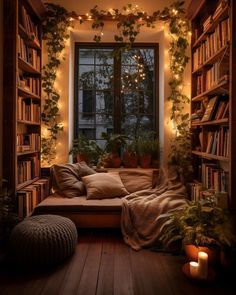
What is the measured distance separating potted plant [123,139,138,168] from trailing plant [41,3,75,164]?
968mm

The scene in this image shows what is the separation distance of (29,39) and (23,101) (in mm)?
735

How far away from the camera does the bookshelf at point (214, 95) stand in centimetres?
230

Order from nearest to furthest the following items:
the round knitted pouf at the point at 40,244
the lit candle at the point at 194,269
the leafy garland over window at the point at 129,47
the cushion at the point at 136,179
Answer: the lit candle at the point at 194,269 → the round knitted pouf at the point at 40,244 → the cushion at the point at 136,179 → the leafy garland over window at the point at 129,47

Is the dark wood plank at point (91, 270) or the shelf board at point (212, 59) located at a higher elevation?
the shelf board at point (212, 59)

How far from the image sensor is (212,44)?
288 cm

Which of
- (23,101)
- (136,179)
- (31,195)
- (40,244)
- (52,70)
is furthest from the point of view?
(52,70)

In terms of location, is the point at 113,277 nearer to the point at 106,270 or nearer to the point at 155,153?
the point at 106,270

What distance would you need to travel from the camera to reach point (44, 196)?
3451 millimetres

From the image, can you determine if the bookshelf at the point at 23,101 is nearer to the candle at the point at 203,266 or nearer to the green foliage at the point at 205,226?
the green foliage at the point at 205,226

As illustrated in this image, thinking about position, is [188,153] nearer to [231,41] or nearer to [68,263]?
[231,41]

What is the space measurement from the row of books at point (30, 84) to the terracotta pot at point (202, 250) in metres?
2.35

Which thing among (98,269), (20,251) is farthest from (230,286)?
(20,251)

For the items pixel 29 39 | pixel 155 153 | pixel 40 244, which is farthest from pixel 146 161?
pixel 29 39

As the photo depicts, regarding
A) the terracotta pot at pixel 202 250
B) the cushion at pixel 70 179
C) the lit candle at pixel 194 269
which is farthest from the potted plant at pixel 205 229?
the cushion at pixel 70 179
